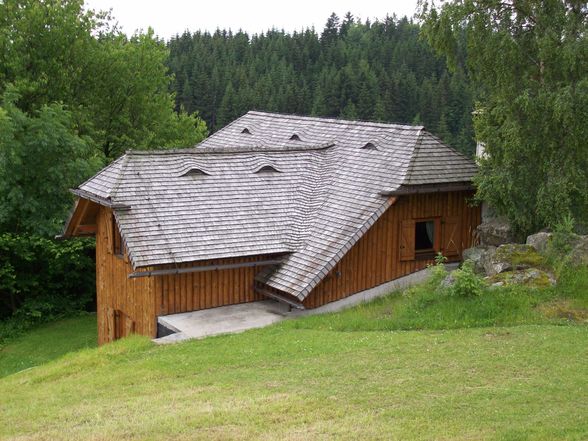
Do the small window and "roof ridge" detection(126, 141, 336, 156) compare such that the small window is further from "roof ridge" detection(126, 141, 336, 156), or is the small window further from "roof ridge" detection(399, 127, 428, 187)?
"roof ridge" detection(399, 127, 428, 187)

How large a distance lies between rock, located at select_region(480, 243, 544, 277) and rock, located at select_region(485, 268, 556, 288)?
0.32 m

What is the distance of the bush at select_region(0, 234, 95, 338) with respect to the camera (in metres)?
29.0

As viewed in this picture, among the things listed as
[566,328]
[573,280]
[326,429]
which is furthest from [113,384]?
[573,280]

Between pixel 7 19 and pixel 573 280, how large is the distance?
28811 millimetres

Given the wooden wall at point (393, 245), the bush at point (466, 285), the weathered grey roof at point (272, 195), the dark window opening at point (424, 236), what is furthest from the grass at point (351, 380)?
the dark window opening at point (424, 236)

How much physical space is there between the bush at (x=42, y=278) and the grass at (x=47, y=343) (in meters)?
0.89

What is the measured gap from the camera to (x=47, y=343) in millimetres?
26797

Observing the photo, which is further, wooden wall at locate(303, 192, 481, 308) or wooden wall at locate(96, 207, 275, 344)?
wooden wall at locate(303, 192, 481, 308)

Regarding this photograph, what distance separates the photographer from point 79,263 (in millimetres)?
30281

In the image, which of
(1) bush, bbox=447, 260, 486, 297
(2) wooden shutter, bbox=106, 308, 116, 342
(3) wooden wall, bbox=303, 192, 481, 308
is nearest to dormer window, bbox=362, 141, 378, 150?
(3) wooden wall, bbox=303, 192, 481, 308

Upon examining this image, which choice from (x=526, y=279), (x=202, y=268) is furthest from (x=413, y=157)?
(x=202, y=268)

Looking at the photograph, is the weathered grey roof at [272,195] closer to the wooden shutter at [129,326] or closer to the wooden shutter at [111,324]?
the wooden shutter at [129,326]

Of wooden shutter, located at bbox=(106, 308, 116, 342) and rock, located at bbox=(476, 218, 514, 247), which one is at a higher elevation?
rock, located at bbox=(476, 218, 514, 247)

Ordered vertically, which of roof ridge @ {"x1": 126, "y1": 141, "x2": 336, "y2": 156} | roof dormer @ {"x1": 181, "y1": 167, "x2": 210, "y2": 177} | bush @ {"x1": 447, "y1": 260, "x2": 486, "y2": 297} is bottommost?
bush @ {"x1": 447, "y1": 260, "x2": 486, "y2": 297}
